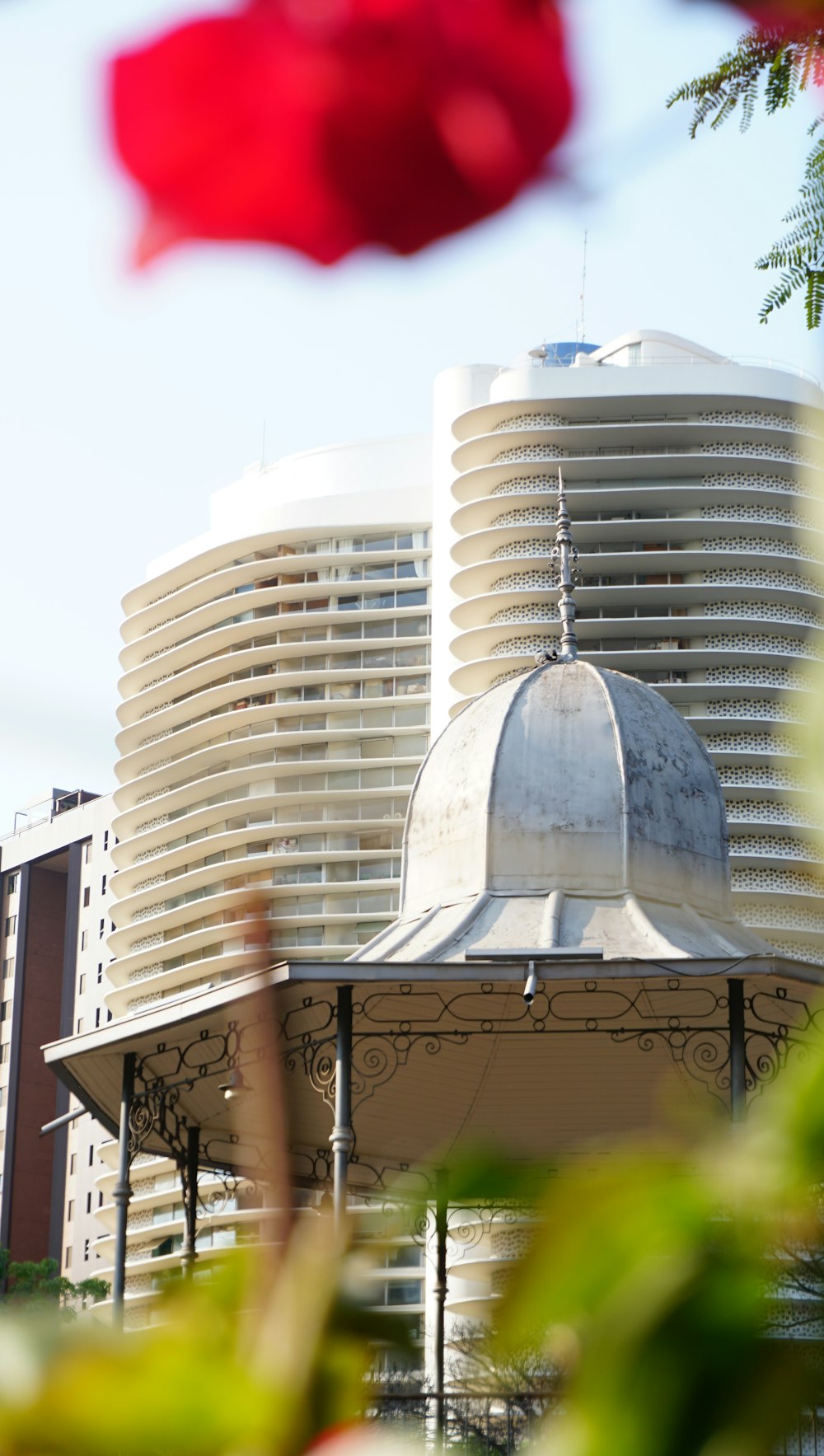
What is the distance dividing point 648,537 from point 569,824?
4614 cm

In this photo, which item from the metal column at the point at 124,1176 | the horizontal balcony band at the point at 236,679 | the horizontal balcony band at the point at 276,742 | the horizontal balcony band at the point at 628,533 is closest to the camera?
the metal column at the point at 124,1176

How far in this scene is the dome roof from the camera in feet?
43.4

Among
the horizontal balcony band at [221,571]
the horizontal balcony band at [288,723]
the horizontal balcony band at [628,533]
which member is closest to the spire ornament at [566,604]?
the horizontal balcony band at [628,533]

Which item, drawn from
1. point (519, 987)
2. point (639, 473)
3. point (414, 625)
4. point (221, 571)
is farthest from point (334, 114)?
point (221, 571)

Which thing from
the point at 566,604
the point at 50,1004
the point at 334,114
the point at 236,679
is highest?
the point at 236,679

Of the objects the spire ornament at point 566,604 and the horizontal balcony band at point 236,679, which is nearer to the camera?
the spire ornament at point 566,604

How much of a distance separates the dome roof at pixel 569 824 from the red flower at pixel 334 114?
1218cm

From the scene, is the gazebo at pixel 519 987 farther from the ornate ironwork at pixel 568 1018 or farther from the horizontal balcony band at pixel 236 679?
the horizontal balcony band at pixel 236 679

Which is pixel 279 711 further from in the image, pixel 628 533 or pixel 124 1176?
pixel 124 1176

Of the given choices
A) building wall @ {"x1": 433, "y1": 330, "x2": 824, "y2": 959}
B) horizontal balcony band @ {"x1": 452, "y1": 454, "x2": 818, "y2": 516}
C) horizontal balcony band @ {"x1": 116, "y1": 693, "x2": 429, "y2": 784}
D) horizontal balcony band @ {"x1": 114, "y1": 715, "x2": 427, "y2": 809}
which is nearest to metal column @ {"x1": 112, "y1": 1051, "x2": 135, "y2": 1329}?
building wall @ {"x1": 433, "y1": 330, "x2": 824, "y2": 959}

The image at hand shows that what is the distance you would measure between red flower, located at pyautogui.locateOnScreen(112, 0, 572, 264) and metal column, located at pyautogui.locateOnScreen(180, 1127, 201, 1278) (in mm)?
13333

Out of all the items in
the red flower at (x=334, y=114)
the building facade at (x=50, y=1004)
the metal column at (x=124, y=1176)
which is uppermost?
the building facade at (x=50, y=1004)

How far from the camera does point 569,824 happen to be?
13.9 m

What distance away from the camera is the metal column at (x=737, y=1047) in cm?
1078
